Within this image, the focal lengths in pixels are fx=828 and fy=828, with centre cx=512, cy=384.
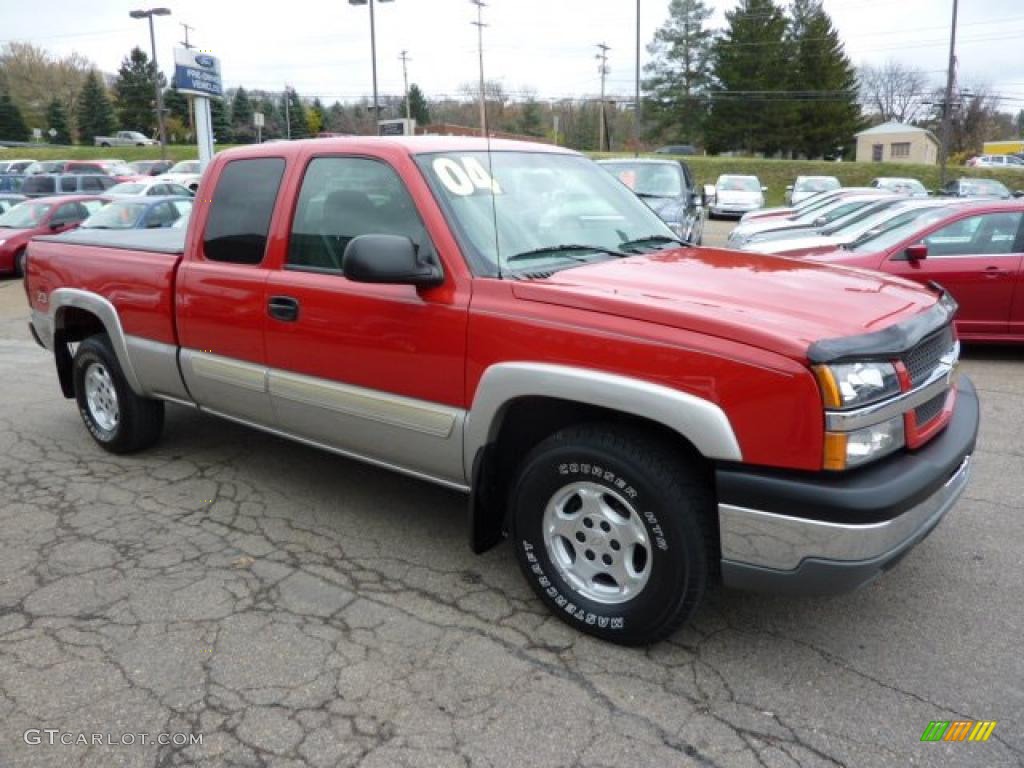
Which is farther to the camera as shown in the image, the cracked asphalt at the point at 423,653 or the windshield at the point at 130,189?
the windshield at the point at 130,189

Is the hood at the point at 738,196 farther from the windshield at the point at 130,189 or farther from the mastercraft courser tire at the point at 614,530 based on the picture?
the mastercraft courser tire at the point at 614,530

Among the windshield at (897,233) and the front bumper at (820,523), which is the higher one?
the windshield at (897,233)

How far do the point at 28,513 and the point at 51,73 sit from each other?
270ft

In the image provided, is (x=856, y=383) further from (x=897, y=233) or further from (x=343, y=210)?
(x=897, y=233)

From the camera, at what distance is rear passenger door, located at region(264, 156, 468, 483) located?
3.32m

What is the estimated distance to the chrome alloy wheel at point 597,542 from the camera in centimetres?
295

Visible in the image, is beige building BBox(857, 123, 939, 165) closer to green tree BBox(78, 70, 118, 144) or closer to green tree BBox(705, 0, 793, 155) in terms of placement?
green tree BBox(705, 0, 793, 155)

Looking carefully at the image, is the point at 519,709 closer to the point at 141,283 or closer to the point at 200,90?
the point at 141,283

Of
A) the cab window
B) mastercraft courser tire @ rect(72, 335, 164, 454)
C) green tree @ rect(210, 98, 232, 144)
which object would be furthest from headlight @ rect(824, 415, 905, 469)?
green tree @ rect(210, 98, 232, 144)

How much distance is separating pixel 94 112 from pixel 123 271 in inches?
2975

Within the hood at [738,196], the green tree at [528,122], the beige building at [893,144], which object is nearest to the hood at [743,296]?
the green tree at [528,122]

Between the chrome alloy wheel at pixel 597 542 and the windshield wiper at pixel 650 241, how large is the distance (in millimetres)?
1296

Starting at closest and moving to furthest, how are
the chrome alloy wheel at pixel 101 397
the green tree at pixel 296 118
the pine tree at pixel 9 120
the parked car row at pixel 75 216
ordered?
1. the chrome alloy wheel at pixel 101 397
2. the parked car row at pixel 75 216
3. the green tree at pixel 296 118
4. the pine tree at pixel 9 120

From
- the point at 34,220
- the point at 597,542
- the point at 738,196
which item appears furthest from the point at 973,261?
the point at 738,196
